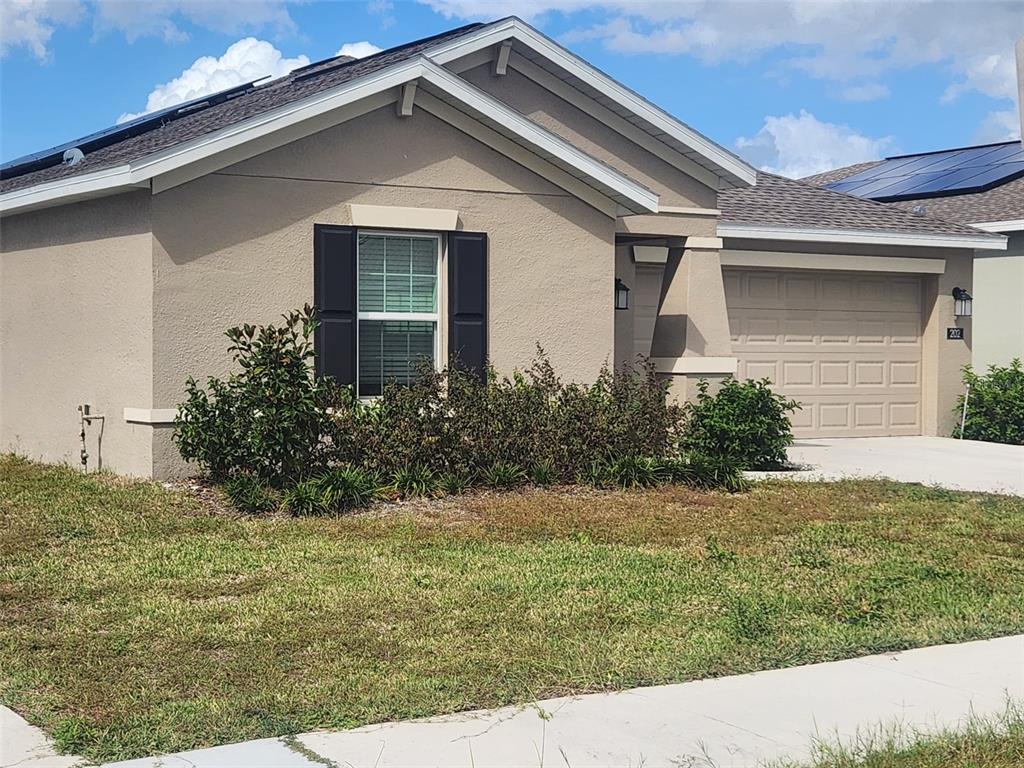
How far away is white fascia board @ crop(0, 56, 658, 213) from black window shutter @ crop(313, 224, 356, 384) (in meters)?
1.15

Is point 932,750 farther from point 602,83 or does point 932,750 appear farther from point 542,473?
point 602,83

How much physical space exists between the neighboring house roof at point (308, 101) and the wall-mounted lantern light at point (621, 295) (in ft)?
5.56

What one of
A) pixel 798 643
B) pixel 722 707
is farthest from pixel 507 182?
pixel 722 707

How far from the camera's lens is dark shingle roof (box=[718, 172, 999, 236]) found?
57.1 feet

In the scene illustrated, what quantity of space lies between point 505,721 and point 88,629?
273 centimetres

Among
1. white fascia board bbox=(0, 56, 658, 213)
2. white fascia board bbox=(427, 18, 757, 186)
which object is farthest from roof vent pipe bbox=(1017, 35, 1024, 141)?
white fascia board bbox=(427, 18, 757, 186)

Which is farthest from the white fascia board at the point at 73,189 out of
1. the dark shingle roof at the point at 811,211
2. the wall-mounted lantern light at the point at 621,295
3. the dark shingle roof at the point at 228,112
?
the dark shingle roof at the point at 811,211

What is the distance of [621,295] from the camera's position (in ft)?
52.0

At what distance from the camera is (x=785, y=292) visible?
58.7 feet

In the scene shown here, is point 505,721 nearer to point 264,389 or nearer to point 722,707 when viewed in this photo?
point 722,707

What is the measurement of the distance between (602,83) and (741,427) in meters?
4.23

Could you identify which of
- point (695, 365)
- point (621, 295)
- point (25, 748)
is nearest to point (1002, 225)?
point (695, 365)

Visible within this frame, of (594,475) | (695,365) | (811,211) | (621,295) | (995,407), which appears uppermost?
(811,211)

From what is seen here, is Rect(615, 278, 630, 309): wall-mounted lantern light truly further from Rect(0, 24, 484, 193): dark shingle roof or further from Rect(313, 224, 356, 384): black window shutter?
Rect(313, 224, 356, 384): black window shutter
